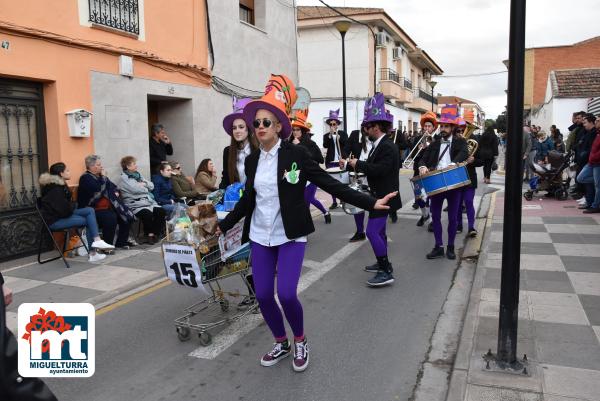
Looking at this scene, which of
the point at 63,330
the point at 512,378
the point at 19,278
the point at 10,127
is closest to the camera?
the point at 63,330

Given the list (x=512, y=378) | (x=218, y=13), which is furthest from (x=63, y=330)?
(x=218, y=13)

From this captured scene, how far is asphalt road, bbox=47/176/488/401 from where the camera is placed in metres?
3.81

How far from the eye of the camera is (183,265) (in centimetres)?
432

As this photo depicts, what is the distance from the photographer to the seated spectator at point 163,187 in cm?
951

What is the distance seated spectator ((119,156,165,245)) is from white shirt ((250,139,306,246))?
17.0 ft

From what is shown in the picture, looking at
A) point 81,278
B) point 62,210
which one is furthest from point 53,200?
point 81,278

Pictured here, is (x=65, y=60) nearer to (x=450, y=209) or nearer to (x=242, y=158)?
(x=242, y=158)

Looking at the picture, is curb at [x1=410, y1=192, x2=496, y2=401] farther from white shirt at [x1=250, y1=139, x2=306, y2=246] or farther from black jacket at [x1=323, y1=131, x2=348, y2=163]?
black jacket at [x1=323, y1=131, x2=348, y2=163]

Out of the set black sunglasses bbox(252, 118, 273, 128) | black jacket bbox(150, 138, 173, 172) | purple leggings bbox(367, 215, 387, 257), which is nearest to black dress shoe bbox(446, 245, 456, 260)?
purple leggings bbox(367, 215, 387, 257)

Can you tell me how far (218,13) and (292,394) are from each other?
1012cm

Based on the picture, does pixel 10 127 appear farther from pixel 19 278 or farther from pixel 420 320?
pixel 420 320

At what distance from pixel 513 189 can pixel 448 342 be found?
1654 mm

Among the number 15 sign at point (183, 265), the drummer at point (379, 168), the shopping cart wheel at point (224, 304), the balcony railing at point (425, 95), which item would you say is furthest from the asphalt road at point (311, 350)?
the balcony railing at point (425, 95)

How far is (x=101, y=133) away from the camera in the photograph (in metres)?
8.91
